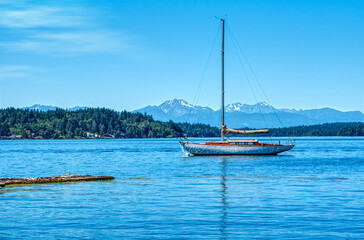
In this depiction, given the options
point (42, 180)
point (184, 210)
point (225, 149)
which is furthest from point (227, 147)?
point (184, 210)

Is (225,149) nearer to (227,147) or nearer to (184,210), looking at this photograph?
(227,147)

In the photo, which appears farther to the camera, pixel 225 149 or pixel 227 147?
pixel 225 149

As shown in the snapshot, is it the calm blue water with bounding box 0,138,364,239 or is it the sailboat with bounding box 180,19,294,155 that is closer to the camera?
the calm blue water with bounding box 0,138,364,239

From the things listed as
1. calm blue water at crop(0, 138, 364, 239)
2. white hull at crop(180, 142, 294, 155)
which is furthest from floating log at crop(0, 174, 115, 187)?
white hull at crop(180, 142, 294, 155)

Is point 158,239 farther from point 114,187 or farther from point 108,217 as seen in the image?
point 114,187

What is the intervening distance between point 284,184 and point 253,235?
21.4 metres

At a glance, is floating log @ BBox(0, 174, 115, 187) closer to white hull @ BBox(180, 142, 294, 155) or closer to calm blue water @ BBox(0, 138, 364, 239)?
calm blue water @ BBox(0, 138, 364, 239)

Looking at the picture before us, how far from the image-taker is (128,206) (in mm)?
30812

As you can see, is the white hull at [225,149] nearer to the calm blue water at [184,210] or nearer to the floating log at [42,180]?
the calm blue water at [184,210]

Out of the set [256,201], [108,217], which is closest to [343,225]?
[256,201]

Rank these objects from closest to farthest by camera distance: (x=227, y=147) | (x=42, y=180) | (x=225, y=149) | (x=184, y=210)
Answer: (x=184, y=210) → (x=42, y=180) → (x=227, y=147) → (x=225, y=149)

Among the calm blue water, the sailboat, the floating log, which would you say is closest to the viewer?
the calm blue water

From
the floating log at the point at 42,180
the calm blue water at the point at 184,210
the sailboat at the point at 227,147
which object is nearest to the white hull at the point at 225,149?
the sailboat at the point at 227,147

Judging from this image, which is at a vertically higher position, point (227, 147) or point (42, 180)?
point (227, 147)
